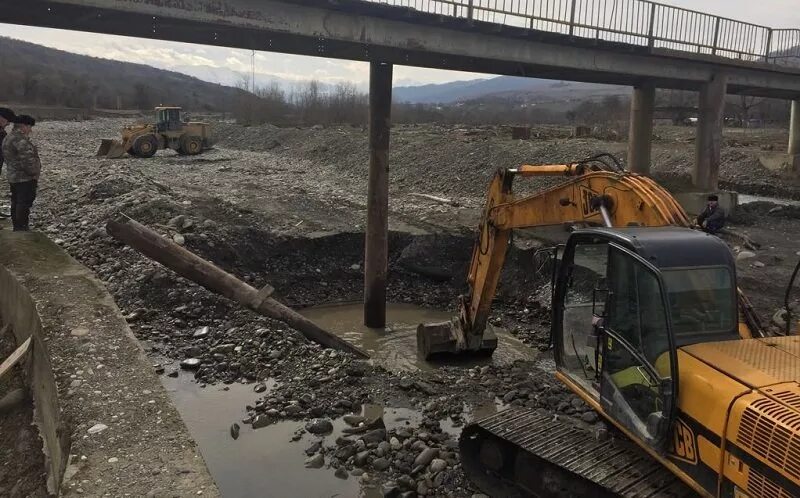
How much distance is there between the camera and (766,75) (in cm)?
1922

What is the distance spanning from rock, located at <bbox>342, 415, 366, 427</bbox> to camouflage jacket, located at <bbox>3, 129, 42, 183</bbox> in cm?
749

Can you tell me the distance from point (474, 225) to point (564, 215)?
354 inches

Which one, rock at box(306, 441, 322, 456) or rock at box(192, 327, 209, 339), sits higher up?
rock at box(192, 327, 209, 339)

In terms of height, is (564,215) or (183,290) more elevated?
(564,215)

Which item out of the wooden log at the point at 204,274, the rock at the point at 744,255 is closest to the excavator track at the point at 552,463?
the wooden log at the point at 204,274

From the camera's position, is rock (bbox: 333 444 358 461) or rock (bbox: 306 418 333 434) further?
rock (bbox: 306 418 333 434)

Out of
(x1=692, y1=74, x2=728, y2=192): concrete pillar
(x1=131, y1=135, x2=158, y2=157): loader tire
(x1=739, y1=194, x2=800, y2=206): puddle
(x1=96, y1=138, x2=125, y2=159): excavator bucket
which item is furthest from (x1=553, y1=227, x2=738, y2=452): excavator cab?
(x1=131, y1=135, x2=158, y2=157): loader tire

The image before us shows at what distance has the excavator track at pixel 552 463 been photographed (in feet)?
13.2

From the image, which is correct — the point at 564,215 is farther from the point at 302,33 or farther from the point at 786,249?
the point at 786,249

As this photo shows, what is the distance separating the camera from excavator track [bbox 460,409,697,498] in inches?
158

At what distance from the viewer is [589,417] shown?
6.67 meters

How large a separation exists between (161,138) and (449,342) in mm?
26295

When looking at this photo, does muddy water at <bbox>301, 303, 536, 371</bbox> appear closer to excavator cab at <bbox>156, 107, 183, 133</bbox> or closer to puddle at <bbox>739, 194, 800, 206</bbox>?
puddle at <bbox>739, 194, 800, 206</bbox>

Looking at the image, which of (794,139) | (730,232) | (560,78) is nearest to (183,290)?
(560,78)
